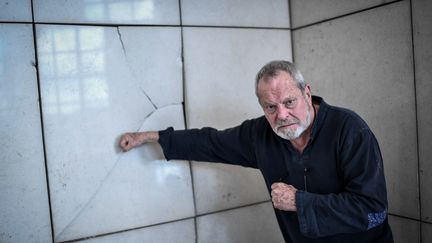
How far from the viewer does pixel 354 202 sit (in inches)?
48.6

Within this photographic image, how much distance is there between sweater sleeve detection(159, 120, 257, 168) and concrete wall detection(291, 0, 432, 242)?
0.64m

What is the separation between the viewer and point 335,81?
197cm

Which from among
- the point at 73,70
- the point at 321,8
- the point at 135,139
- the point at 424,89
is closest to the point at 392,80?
the point at 424,89

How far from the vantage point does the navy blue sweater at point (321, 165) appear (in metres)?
1.24

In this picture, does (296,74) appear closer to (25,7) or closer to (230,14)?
(230,14)

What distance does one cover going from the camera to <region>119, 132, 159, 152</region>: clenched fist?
1635 mm

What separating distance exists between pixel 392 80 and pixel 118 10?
52.9 inches

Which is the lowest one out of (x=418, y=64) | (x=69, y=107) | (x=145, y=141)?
(x=145, y=141)

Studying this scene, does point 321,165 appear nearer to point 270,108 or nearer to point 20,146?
point 270,108

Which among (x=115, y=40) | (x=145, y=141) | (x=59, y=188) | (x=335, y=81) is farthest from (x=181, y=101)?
(x=335, y=81)

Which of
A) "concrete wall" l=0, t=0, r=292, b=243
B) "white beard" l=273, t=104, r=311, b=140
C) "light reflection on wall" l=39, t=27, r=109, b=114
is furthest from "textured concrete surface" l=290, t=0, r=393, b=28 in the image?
"light reflection on wall" l=39, t=27, r=109, b=114

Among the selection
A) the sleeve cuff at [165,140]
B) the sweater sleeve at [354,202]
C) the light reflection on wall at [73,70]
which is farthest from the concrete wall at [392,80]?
the light reflection on wall at [73,70]

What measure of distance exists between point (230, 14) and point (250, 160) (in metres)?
0.83

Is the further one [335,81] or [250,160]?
[335,81]
